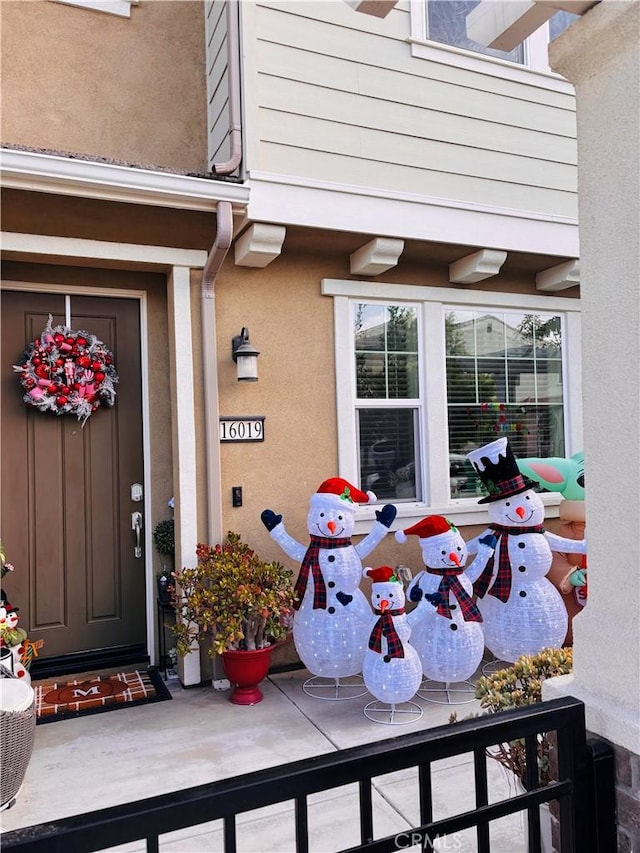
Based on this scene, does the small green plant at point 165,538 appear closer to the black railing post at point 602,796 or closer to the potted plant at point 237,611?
the potted plant at point 237,611

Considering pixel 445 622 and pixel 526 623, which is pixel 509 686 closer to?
pixel 445 622

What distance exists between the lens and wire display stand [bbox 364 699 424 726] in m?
3.51

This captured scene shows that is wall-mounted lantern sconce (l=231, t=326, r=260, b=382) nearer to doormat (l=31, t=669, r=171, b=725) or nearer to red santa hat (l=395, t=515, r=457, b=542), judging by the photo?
red santa hat (l=395, t=515, r=457, b=542)

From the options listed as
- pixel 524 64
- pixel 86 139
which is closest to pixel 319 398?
pixel 86 139

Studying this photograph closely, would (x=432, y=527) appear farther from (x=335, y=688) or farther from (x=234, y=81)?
(x=234, y=81)

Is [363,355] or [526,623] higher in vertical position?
[363,355]

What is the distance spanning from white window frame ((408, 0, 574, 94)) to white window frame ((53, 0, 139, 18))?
1.95 metres

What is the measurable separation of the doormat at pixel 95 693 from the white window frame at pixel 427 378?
166cm

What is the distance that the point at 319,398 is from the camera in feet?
14.9

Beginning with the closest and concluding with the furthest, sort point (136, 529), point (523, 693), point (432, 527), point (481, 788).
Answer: point (481, 788), point (523, 693), point (432, 527), point (136, 529)

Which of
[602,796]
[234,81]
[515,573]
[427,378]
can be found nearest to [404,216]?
[427,378]

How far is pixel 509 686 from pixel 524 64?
4.45 metres

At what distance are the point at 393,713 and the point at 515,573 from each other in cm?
113

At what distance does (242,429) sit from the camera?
429 centimetres
